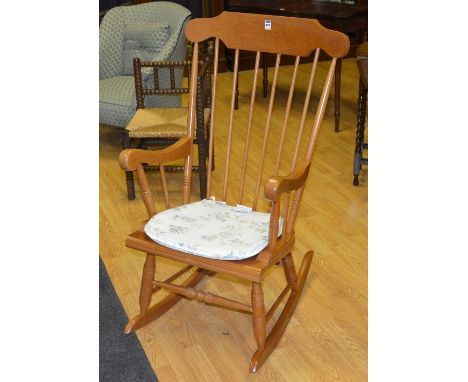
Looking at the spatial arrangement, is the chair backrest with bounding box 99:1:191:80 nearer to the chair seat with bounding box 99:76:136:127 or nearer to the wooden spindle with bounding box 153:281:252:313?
the chair seat with bounding box 99:76:136:127

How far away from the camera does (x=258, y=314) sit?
2.14m

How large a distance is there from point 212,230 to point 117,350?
56 centimetres

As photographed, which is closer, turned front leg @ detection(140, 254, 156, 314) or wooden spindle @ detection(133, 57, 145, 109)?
turned front leg @ detection(140, 254, 156, 314)

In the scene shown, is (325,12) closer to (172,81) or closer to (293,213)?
(172,81)

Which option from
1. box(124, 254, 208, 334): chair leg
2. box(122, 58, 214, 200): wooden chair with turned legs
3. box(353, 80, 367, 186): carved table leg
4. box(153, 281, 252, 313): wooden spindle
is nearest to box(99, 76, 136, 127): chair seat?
box(122, 58, 214, 200): wooden chair with turned legs

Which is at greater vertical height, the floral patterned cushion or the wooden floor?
the floral patterned cushion

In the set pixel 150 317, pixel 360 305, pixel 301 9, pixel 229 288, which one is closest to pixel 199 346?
pixel 150 317

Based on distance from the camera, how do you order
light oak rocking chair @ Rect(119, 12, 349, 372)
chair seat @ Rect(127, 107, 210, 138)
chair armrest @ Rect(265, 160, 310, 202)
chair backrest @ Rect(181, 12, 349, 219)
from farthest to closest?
chair seat @ Rect(127, 107, 210, 138) → chair backrest @ Rect(181, 12, 349, 219) → light oak rocking chair @ Rect(119, 12, 349, 372) → chair armrest @ Rect(265, 160, 310, 202)

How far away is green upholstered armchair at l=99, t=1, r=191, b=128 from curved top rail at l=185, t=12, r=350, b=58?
4.97ft

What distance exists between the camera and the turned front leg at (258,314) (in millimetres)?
2117

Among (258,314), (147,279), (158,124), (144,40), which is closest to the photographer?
(258,314)

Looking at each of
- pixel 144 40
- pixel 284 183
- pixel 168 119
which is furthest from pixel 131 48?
pixel 284 183

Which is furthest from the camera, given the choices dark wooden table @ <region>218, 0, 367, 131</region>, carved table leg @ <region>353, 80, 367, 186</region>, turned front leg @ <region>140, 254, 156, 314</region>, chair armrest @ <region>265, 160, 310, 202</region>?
dark wooden table @ <region>218, 0, 367, 131</region>

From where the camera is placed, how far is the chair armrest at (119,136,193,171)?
7.07 ft
